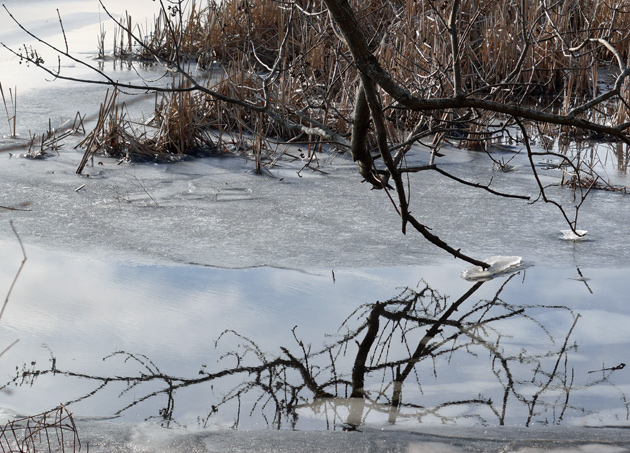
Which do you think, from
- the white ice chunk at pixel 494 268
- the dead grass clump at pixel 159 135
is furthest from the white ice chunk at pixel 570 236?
the dead grass clump at pixel 159 135

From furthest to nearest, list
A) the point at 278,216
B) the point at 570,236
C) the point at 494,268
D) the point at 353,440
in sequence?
the point at 278,216
the point at 570,236
the point at 494,268
the point at 353,440

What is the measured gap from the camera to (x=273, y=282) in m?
3.45

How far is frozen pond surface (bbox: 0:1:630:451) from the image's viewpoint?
2.40 meters

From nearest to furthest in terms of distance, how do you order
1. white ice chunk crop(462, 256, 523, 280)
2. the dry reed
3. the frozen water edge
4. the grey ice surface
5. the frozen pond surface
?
the frozen water edge → the frozen pond surface → white ice chunk crop(462, 256, 523, 280) → the grey ice surface → the dry reed

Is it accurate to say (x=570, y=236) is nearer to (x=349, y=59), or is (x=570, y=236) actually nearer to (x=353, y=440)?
(x=349, y=59)

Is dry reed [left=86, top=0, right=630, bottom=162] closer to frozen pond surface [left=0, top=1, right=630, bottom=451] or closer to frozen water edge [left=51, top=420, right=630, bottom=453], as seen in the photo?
frozen pond surface [left=0, top=1, right=630, bottom=451]

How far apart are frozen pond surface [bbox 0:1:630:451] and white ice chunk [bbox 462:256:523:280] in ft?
0.17

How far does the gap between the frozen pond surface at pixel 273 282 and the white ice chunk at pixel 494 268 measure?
0.17 feet

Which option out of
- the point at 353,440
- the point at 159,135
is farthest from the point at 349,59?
the point at 353,440

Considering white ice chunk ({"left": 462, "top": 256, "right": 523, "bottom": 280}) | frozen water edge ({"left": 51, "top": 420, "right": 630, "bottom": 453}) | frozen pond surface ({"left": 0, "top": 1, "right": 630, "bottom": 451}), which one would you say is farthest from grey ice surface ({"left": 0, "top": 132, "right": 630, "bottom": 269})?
frozen water edge ({"left": 51, "top": 420, "right": 630, "bottom": 453})

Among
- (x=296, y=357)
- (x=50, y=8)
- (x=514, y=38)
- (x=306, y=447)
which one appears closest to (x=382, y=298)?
(x=296, y=357)

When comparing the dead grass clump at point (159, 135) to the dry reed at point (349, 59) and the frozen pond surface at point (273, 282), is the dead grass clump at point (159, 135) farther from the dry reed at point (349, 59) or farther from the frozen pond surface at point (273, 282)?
the frozen pond surface at point (273, 282)

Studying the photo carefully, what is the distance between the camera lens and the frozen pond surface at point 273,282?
2402 millimetres

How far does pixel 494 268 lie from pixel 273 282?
1.01m
